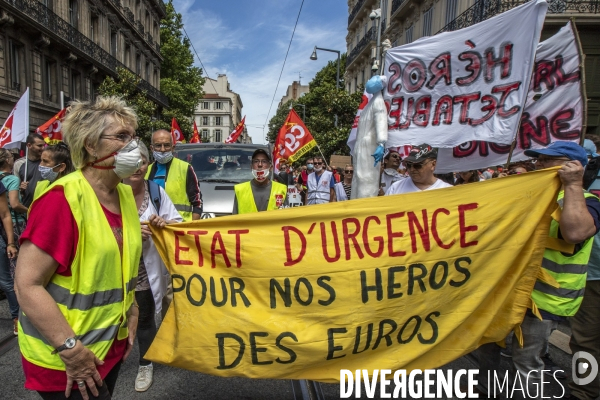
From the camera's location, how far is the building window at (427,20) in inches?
888

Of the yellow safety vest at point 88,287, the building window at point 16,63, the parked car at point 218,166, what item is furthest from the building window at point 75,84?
the yellow safety vest at point 88,287

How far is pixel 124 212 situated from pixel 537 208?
95.3 inches

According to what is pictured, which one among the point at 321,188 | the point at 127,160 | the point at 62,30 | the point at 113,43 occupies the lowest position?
the point at 321,188

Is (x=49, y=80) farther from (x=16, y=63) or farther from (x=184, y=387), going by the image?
A: (x=184, y=387)

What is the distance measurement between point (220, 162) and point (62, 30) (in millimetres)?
22384

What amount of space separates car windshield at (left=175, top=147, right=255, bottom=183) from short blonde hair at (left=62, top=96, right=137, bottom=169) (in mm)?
4258

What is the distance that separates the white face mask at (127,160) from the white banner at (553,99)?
3262mm

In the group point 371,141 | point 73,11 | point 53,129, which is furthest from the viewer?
point 73,11

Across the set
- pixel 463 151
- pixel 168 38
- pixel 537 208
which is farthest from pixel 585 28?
pixel 168 38

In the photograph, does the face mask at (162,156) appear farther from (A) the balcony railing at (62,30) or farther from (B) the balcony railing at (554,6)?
(A) the balcony railing at (62,30)

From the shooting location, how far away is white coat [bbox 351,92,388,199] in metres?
4.15

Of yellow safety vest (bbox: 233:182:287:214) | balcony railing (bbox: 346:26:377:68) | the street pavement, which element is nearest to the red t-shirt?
the street pavement

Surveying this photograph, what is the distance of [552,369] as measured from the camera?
3582 mm

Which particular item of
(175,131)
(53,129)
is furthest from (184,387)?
(175,131)
